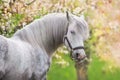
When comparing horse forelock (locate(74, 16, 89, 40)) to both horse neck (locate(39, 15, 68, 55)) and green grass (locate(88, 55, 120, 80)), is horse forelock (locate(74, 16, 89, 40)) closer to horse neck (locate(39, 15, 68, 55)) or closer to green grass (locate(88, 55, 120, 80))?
horse neck (locate(39, 15, 68, 55))

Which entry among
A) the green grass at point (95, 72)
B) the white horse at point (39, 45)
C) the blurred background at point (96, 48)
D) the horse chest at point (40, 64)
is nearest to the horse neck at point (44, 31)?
the white horse at point (39, 45)

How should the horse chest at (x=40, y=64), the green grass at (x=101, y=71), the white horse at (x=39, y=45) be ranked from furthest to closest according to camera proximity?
1. the green grass at (x=101, y=71)
2. the horse chest at (x=40, y=64)
3. the white horse at (x=39, y=45)

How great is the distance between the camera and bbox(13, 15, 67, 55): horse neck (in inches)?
282

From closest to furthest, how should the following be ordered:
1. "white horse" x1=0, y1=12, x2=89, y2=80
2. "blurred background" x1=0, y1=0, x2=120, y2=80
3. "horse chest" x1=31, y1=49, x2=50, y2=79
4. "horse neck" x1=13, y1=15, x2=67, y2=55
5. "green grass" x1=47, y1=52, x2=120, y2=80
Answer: "white horse" x1=0, y1=12, x2=89, y2=80
"horse chest" x1=31, y1=49, x2=50, y2=79
"horse neck" x1=13, y1=15, x2=67, y2=55
"blurred background" x1=0, y1=0, x2=120, y2=80
"green grass" x1=47, y1=52, x2=120, y2=80

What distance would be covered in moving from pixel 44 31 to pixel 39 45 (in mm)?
240

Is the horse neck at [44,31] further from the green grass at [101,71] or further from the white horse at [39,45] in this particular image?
the green grass at [101,71]

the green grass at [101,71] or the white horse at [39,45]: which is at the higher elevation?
the white horse at [39,45]

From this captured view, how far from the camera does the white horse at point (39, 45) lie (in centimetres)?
674

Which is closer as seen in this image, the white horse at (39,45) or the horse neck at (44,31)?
the white horse at (39,45)

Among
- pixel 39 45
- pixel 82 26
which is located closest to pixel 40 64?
pixel 39 45

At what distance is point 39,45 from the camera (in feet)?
23.7

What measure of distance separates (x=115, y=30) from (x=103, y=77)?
10.1 feet

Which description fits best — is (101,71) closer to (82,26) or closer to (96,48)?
(96,48)

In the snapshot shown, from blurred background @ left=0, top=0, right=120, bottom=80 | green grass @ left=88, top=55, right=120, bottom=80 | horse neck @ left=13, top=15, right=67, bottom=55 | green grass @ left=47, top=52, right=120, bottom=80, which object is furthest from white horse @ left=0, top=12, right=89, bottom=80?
green grass @ left=88, top=55, right=120, bottom=80
